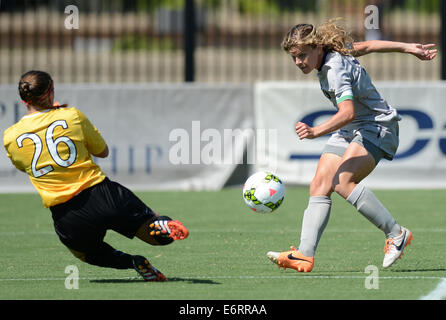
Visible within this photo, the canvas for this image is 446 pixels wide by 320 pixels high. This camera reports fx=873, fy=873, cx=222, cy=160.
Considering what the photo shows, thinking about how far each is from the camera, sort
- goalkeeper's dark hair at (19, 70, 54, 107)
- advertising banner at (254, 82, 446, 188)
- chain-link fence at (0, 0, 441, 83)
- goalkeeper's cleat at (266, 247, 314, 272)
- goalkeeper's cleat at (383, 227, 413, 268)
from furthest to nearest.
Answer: chain-link fence at (0, 0, 441, 83), advertising banner at (254, 82, 446, 188), goalkeeper's cleat at (383, 227, 413, 268), goalkeeper's cleat at (266, 247, 314, 272), goalkeeper's dark hair at (19, 70, 54, 107)

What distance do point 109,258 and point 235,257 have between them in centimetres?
134

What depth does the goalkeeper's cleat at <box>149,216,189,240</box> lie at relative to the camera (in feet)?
18.0

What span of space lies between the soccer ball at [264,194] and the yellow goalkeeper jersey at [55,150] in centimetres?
130

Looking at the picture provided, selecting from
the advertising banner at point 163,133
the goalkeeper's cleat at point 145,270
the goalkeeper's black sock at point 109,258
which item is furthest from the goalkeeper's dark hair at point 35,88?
the advertising banner at point 163,133

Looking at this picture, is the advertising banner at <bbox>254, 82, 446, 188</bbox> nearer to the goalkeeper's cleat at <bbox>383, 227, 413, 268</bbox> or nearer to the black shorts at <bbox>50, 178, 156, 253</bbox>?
the goalkeeper's cleat at <bbox>383, 227, 413, 268</bbox>

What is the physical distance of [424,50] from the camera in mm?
6375

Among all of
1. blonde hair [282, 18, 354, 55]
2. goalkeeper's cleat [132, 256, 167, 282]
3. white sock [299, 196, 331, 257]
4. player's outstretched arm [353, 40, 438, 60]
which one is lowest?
goalkeeper's cleat [132, 256, 167, 282]

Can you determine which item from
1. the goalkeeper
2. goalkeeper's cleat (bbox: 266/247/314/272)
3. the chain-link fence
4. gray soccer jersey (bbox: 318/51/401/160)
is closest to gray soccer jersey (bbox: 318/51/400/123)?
gray soccer jersey (bbox: 318/51/401/160)

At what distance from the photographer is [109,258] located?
5855mm

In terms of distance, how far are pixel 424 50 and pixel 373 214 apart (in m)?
1.27

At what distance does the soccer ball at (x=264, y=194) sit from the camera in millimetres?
6395

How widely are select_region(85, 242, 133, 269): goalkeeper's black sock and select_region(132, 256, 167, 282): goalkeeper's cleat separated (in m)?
0.09
